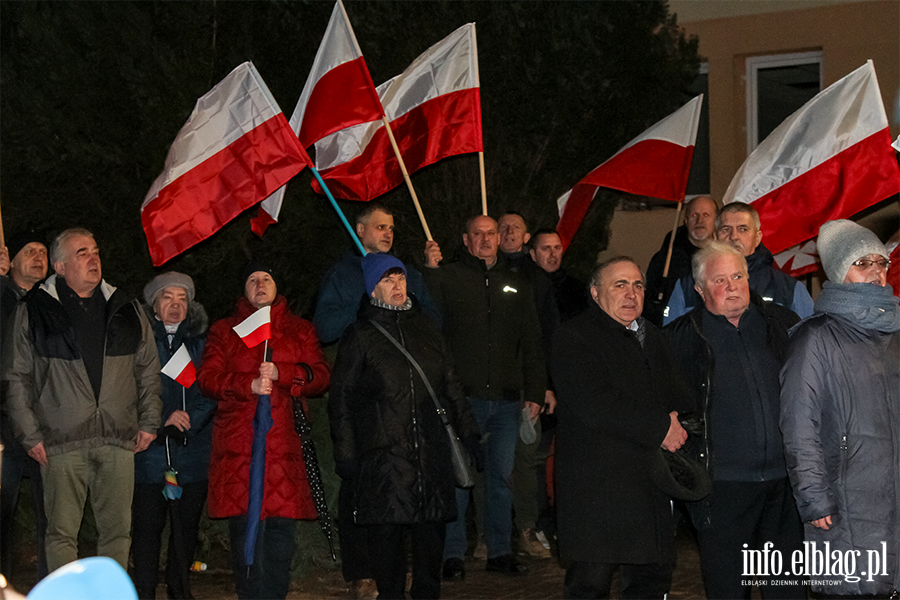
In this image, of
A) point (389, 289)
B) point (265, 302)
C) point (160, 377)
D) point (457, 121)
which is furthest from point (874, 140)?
point (160, 377)

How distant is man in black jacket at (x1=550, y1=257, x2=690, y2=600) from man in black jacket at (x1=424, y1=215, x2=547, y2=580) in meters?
2.14

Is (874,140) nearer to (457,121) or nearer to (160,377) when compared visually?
(457,121)

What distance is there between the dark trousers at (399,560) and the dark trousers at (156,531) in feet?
4.44

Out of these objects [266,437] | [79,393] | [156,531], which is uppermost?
[79,393]

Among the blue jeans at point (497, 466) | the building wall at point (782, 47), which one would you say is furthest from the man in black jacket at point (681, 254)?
the building wall at point (782, 47)

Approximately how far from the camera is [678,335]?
5.60 metres

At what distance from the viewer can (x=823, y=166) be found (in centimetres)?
768

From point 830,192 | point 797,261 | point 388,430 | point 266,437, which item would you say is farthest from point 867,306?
point 797,261

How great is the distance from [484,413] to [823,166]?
2850 mm

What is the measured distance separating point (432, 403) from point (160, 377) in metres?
1.77

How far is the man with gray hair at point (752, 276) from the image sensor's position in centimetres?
613

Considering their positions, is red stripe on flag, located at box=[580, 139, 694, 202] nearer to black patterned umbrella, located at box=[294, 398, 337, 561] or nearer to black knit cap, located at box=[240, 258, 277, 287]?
black knit cap, located at box=[240, 258, 277, 287]

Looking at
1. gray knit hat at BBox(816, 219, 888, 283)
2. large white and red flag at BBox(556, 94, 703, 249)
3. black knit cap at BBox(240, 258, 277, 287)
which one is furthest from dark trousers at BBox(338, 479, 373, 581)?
large white and red flag at BBox(556, 94, 703, 249)

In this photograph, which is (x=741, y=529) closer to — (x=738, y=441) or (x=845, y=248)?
(x=738, y=441)
